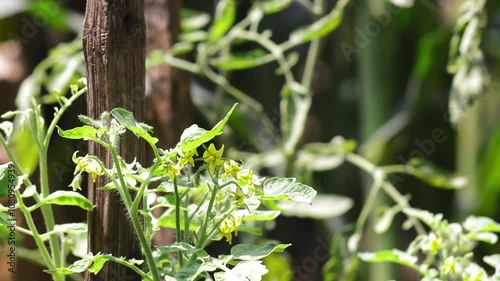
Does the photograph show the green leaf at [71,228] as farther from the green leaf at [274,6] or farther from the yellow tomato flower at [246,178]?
the green leaf at [274,6]

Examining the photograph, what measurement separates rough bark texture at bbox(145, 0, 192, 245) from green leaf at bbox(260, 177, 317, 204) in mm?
425

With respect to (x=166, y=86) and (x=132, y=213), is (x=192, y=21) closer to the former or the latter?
(x=166, y=86)

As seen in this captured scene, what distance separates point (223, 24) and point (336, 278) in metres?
0.32

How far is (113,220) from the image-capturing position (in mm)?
466

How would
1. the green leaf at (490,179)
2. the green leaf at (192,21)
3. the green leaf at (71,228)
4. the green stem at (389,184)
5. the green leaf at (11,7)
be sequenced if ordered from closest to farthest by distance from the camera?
1. the green leaf at (71,228)
2. the green stem at (389,184)
3. the green leaf at (192,21)
4. the green leaf at (11,7)
5. the green leaf at (490,179)

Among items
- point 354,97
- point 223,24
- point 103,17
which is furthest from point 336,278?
point 354,97

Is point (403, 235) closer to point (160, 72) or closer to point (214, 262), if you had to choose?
point (160, 72)

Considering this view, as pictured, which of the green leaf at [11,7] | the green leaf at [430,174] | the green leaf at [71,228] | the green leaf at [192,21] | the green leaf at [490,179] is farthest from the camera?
the green leaf at [490,179]

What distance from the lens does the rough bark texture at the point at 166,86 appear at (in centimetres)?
85

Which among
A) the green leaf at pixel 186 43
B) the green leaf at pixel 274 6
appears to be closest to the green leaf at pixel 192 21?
the green leaf at pixel 186 43
